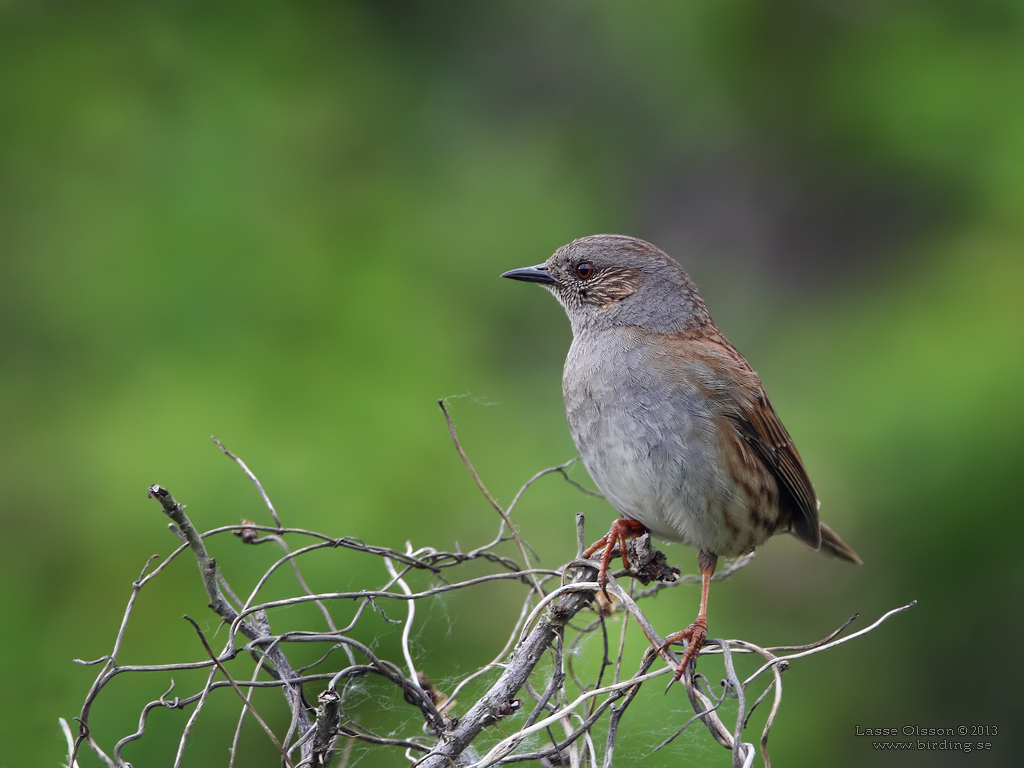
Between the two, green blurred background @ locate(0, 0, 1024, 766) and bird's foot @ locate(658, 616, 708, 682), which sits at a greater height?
green blurred background @ locate(0, 0, 1024, 766)

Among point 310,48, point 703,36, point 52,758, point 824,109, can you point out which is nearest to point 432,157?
point 310,48

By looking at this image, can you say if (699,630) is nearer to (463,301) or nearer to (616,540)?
(616,540)

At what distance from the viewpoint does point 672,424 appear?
335 cm

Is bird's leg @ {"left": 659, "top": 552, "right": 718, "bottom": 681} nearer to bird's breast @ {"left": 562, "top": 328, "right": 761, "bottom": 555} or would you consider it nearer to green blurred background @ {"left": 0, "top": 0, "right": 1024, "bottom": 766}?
bird's breast @ {"left": 562, "top": 328, "right": 761, "bottom": 555}

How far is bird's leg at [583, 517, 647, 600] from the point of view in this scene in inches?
93.7

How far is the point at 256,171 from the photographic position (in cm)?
575

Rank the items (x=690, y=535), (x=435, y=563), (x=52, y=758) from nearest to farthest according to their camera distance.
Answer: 1. (x=435, y=563)
2. (x=690, y=535)
3. (x=52, y=758)

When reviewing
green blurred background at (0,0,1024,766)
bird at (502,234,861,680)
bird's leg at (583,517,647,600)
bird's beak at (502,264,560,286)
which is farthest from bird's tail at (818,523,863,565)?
bird's beak at (502,264,560,286)

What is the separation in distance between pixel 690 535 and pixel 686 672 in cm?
133

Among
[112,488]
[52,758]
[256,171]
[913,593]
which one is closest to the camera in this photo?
[52,758]

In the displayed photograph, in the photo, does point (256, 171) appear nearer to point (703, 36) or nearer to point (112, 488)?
point (112, 488)

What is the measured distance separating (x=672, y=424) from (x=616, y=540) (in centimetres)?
45

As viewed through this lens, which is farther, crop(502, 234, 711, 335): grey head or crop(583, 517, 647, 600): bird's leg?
crop(502, 234, 711, 335): grey head

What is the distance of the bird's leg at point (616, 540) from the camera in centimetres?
238
